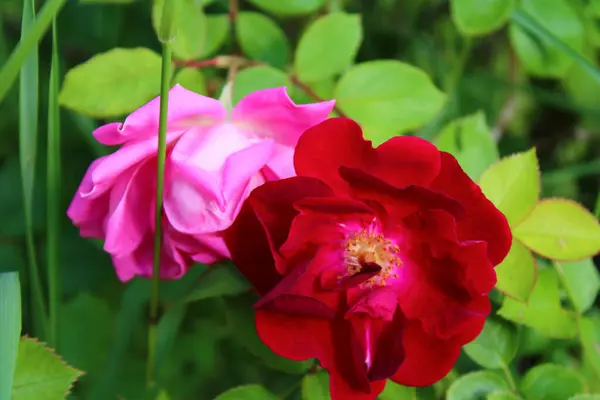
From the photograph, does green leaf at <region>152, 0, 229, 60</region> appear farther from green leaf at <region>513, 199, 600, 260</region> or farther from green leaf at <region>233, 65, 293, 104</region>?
green leaf at <region>513, 199, 600, 260</region>

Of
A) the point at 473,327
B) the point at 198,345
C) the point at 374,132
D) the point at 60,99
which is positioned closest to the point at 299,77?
the point at 374,132

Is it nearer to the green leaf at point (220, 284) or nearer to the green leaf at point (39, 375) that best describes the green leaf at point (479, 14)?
the green leaf at point (220, 284)

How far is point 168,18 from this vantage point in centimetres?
46

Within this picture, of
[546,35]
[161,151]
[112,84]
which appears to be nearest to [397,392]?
[161,151]

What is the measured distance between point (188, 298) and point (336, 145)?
0.62 feet

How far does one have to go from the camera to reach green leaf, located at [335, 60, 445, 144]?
689 mm

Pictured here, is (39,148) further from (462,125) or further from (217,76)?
(462,125)

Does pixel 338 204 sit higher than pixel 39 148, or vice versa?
pixel 338 204

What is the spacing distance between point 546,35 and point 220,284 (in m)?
0.54

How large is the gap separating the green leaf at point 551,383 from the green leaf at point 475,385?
32 millimetres

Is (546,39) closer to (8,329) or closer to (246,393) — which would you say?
(246,393)

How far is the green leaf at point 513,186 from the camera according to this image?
601 millimetres

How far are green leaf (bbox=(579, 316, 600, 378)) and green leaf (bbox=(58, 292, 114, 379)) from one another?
1.82 feet

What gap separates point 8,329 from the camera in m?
0.49
